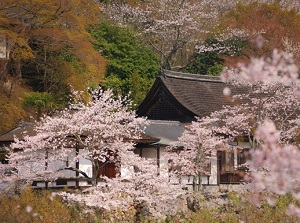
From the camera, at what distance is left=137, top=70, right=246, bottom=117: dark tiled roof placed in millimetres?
22500

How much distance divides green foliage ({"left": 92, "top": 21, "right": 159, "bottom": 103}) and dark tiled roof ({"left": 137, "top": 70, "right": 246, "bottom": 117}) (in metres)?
3.89

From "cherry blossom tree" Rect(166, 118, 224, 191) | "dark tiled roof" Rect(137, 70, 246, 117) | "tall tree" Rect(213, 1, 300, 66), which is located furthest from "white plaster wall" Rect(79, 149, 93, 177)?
"tall tree" Rect(213, 1, 300, 66)

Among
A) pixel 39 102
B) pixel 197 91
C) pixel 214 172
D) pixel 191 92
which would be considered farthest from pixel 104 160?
pixel 197 91

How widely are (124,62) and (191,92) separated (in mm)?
6570

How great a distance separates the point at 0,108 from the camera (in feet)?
61.5

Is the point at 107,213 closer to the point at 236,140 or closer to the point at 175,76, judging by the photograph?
the point at 236,140

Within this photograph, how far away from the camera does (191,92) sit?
2350 centimetres

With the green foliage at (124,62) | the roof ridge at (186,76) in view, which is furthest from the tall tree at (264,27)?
the green foliage at (124,62)

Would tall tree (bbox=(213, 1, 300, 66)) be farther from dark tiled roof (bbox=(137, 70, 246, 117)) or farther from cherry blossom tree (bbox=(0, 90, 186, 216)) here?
cherry blossom tree (bbox=(0, 90, 186, 216))

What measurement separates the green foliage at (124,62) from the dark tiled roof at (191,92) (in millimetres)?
3886

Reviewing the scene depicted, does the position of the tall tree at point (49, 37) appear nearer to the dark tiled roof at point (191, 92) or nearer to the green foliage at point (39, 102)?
the green foliage at point (39, 102)

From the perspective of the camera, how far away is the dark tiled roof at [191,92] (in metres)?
22.5

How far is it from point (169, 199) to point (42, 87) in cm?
1349

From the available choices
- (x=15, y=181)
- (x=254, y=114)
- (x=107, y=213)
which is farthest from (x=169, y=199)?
(x=254, y=114)
